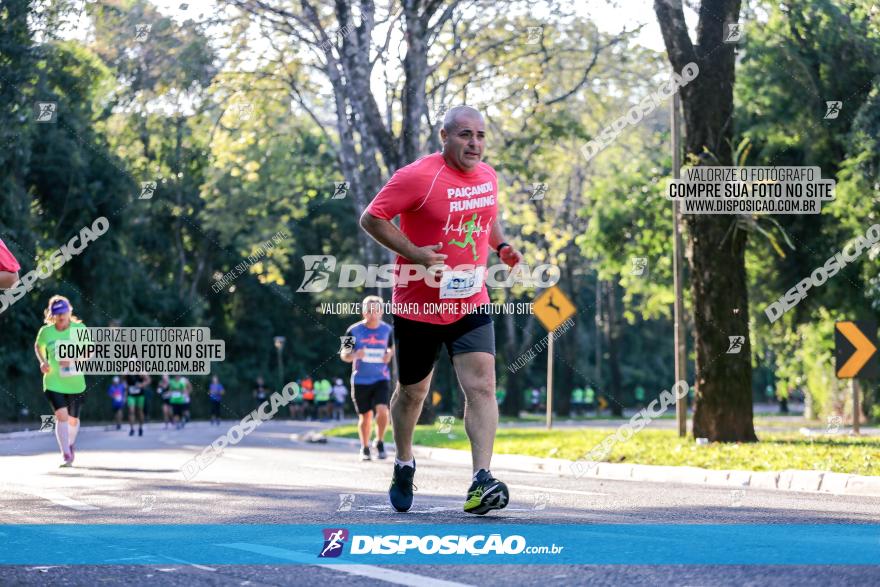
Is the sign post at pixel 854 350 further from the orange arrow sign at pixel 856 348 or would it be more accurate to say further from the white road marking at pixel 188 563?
the white road marking at pixel 188 563

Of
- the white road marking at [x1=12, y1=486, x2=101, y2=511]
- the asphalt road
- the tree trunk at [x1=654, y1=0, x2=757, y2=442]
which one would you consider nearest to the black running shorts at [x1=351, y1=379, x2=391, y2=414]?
the asphalt road

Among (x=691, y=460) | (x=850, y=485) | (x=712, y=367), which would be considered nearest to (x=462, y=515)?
(x=850, y=485)

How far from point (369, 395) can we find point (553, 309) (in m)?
8.25

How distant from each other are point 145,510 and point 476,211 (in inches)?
112

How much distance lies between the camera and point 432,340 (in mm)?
7633

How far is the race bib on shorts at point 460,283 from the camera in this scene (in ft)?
24.3

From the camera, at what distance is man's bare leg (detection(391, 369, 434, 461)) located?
25.6 ft

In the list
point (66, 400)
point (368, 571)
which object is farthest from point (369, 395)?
point (368, 571)

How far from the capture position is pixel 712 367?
17.6 meters

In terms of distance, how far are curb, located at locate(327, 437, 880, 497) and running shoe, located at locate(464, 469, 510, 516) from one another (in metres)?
4.95

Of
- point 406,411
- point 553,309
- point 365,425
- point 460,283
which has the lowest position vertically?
point 365,425

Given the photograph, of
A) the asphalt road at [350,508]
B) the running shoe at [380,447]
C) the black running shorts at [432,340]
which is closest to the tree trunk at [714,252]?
the asphalt road at [350,508]

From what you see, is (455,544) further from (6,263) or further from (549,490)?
(549,490)

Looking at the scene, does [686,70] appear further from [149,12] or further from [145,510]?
[149,12]
